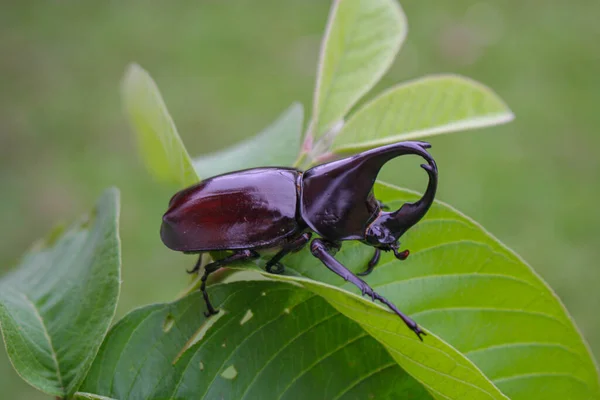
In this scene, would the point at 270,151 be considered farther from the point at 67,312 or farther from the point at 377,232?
the point at 67,312

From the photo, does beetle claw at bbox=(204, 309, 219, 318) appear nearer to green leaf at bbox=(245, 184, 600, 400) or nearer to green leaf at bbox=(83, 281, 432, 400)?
green leaf at bbox=(83, 281, 432, 400)

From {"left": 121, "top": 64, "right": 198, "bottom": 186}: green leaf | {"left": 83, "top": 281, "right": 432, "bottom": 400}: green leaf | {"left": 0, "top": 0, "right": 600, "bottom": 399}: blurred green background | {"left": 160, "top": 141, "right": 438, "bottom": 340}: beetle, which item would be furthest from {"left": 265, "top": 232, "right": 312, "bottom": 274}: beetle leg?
{"left": 0, "top": 0, "right": 600, "bottom": 399}: blurred green background

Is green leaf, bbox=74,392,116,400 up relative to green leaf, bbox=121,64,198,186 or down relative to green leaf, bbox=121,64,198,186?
down

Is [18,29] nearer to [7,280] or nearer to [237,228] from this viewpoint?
[7,280]

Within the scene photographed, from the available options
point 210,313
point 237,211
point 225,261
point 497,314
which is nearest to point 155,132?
point 237,211

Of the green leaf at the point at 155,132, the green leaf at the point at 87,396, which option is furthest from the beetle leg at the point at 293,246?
the green leaf at the point at 87,396

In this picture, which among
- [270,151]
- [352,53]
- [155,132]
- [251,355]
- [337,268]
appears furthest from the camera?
[270,151]

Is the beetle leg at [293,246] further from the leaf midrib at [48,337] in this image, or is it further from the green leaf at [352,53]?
the leaf midrib at [48,337]
